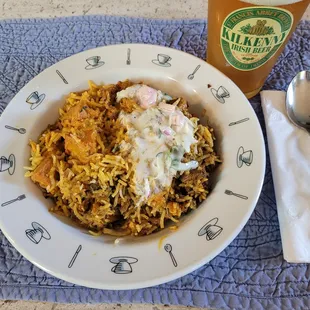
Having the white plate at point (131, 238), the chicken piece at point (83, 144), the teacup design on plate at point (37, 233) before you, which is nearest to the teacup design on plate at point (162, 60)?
the white plate at point (131, 238)

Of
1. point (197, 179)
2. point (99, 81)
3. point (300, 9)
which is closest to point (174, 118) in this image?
point (197, 179)

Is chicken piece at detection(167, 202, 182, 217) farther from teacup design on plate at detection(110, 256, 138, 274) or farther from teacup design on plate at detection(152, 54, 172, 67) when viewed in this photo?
teacup design on plate at detection(152, 54, 172, 67)

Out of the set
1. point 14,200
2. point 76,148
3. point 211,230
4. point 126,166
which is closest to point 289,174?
point 211,230

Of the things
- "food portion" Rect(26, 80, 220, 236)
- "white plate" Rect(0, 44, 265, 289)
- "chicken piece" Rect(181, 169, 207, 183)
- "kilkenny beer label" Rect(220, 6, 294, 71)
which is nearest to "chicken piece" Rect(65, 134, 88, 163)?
"food portion" Rect(26, 80, 220, 236)

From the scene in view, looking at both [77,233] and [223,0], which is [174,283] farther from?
[223,0]

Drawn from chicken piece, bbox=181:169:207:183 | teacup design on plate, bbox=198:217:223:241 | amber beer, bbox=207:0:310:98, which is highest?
amber beer, bbox=207:0:310:98

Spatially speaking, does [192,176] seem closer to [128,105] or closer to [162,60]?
[128,105]
